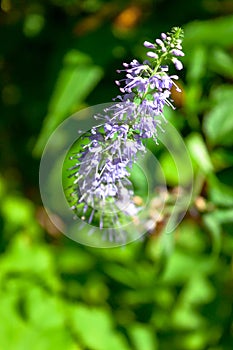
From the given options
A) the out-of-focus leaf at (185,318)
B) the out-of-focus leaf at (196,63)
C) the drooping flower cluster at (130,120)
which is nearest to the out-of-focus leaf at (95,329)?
the out-of-focus leaf at (185,318)

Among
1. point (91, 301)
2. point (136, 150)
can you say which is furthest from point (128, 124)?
point (91, 301)

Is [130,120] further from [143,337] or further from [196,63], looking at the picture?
[143,337]

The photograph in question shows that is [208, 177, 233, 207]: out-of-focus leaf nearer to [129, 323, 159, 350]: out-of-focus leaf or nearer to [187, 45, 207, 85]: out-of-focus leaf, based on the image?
[187, 45, 207, 85]: out-of-focus leaf

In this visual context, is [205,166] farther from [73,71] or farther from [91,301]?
[91,301]

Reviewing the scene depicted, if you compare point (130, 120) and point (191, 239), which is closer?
point (130, 120)

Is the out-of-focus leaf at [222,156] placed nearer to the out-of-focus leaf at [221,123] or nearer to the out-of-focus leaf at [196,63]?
the out-of-focus leaf at [221,123]

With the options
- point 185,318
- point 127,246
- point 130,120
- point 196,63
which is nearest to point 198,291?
point 185,318

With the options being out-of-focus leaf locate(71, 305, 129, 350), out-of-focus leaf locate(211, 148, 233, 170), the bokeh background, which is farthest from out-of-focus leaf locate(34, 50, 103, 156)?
out-of-focus leaf locate(71, 305, 129, 350)
